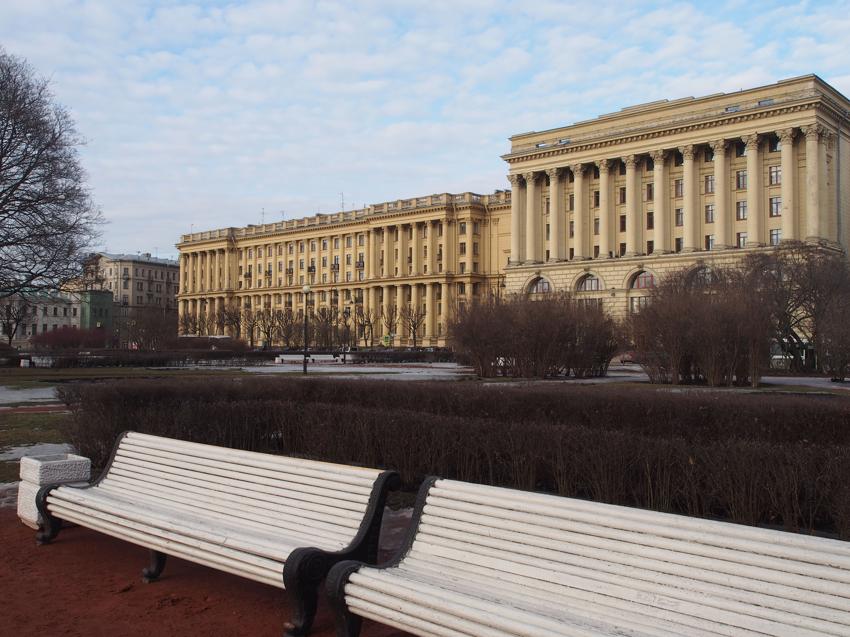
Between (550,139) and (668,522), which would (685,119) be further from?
(668,522)

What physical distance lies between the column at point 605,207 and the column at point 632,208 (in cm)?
205

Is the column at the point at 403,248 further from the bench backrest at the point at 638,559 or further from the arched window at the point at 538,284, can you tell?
→ the bench backrest at the point at 638,559

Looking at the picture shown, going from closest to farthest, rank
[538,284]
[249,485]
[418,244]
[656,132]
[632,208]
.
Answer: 1. [249,485]
2. [656,132]
3. [632,208]
4. [538,284]
5. [418,244]

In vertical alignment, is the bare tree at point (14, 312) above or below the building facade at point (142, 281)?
below

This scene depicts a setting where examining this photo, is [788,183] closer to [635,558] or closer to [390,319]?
[390,319]

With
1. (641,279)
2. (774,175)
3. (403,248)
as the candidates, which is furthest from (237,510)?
(403,248)

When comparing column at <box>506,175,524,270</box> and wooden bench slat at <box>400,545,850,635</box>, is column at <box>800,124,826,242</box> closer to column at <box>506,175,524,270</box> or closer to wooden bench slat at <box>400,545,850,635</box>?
Answer: column at <box>506,175,524,270</box>

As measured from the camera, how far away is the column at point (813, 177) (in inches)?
2445

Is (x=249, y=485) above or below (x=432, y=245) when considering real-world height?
below

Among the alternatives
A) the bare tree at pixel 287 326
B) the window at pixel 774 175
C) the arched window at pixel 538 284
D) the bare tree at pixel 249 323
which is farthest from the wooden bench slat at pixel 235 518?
the bare tree at pixel 249 323

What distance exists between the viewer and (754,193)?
65.2m

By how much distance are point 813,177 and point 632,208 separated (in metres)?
16.1

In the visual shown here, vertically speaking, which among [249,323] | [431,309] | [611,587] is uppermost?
[431,309]

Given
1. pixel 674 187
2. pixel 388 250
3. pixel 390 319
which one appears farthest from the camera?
pixel 388 250
